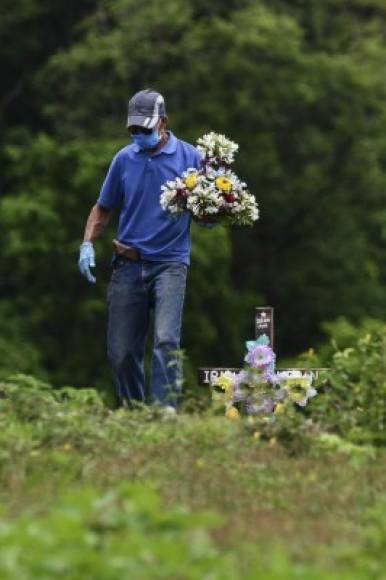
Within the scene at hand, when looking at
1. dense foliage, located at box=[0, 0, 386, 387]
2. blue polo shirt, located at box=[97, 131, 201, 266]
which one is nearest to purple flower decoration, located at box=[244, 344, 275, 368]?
blue polo shirt, located at box=[97, 131, 201, 266]

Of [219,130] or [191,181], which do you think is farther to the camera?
[219,130]

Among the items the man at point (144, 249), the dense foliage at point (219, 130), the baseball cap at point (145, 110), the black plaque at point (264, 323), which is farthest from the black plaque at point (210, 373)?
the dense foliage at point (219, 130)

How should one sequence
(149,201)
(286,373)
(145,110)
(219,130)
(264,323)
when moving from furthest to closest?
(219,130) → (264,323) → (145,110) → (149,201) → (286,373)

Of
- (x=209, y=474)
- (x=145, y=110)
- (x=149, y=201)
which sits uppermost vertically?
(x=145, y=110)

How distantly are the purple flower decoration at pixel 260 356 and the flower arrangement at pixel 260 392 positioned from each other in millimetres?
395

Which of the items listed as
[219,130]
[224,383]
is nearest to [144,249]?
[224,383]

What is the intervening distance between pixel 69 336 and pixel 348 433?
2592 cm

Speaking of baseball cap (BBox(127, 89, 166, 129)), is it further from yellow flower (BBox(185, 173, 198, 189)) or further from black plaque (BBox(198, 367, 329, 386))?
black plaque (BBox(198, 367, 329, 386))

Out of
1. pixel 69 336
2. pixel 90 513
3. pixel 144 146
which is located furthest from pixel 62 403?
pixel 69 336

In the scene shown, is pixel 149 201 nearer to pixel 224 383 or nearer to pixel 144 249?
pixel 144 249

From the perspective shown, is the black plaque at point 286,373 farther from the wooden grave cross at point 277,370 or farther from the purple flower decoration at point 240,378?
the purple flower decoration at point 240,378

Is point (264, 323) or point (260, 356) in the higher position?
point (264, 323)

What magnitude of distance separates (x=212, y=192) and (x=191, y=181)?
7.8 inches

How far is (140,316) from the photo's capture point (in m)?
12.9
